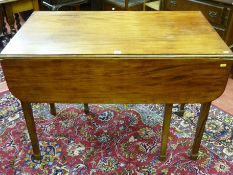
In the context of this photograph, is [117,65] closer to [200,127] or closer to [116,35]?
[116,35]

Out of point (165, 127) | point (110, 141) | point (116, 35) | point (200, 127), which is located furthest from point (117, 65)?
point (110, 141)

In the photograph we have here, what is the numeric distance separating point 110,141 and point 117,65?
80cm

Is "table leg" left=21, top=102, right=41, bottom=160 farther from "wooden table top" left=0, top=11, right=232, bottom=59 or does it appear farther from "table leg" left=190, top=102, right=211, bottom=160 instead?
"table leg" left=190, top=102, right=211, bottom=160

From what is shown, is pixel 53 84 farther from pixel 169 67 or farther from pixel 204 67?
pixel 204 67

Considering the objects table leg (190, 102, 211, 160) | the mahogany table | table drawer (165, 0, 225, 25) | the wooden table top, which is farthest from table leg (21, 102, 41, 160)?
table drawer (165, 0, 225, 25)

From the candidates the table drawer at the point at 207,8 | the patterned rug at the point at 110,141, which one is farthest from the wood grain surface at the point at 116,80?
the table drawer at the point at 207,8

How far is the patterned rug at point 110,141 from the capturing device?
186 centimetres

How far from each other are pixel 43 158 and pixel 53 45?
2.77ft

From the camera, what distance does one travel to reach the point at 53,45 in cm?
151

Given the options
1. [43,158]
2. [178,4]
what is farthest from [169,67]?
[178,4]

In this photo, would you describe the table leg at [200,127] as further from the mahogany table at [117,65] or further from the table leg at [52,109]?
the table leg at [52,109]

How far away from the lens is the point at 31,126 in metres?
1.74

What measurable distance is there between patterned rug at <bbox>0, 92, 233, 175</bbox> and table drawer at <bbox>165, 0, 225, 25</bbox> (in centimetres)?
86

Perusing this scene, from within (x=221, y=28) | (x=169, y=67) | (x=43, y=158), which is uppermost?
(x=169, y=67)
